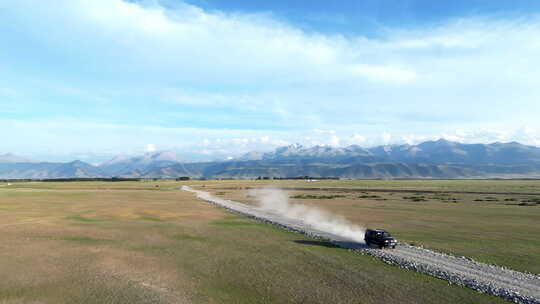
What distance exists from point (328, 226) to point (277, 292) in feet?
118

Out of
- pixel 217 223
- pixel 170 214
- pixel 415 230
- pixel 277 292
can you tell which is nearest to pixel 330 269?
pixel 277 292

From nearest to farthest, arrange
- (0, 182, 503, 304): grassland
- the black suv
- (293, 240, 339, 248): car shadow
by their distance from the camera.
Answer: (0, 182, 503, 304): grassland → the black suv → (293, 240, 339, 248): car shadow

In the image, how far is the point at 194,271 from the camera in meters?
33.3

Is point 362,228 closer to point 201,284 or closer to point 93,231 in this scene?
point 201,284

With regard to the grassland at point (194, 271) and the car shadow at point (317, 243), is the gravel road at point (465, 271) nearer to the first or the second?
the car shadow at point (317, 243)

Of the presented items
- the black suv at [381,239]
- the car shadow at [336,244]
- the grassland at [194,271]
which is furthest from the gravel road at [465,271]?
the grassland at [194,271]

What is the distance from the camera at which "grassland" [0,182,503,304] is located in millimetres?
26844

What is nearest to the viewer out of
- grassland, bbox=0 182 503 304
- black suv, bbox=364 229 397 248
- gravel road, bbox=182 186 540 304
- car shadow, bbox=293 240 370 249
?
grassland, bbox=0 182 503 304

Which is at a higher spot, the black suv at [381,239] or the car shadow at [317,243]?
the black suv at [381,239]

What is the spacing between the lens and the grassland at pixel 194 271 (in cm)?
2684

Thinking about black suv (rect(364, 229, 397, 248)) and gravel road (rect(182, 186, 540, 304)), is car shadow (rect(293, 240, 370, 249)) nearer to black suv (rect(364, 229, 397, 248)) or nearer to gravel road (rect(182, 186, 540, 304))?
gravel road (rect(182, 186, 540, 304))

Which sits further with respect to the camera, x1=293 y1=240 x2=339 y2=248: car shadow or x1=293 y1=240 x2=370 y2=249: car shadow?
x1=293 y1=240 x2=339 y2=248: car shadow

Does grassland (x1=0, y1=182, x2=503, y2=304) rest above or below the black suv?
Result: below

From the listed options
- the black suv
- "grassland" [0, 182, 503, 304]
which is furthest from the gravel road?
"grassland" [0, 182, 503, 304]
